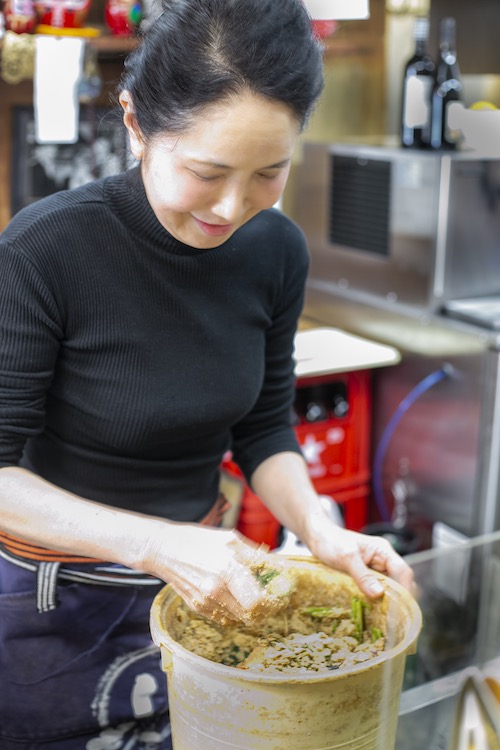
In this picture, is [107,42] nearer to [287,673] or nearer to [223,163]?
[223,163]

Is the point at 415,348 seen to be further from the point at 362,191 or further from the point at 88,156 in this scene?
the point at 88,156

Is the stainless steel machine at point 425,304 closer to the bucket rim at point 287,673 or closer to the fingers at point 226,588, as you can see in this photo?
the bucket rim at point 287,673

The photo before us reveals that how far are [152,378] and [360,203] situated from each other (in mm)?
1959

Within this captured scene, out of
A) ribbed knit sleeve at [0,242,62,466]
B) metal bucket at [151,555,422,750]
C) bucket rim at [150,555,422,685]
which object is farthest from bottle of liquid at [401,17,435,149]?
metal bucket at [151,555,422,750]

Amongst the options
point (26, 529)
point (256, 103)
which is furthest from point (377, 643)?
point (256, 103)

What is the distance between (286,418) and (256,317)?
223mm

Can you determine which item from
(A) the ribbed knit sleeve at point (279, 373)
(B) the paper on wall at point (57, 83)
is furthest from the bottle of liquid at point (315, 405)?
(A) the ribbed knit sleeve at point (279, 373)

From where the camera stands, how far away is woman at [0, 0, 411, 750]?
972 mm

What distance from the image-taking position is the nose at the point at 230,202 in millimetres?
999

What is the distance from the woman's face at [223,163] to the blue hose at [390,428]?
5.81 ft

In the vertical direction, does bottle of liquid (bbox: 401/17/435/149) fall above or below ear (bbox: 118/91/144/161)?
above

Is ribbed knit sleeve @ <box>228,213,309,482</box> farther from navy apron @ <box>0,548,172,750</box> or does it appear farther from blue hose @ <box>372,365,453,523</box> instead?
blue hose @ <box>372,365,453,523</box>

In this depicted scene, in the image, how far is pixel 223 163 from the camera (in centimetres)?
97

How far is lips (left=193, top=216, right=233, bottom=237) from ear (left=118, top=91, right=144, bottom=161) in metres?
0.11
